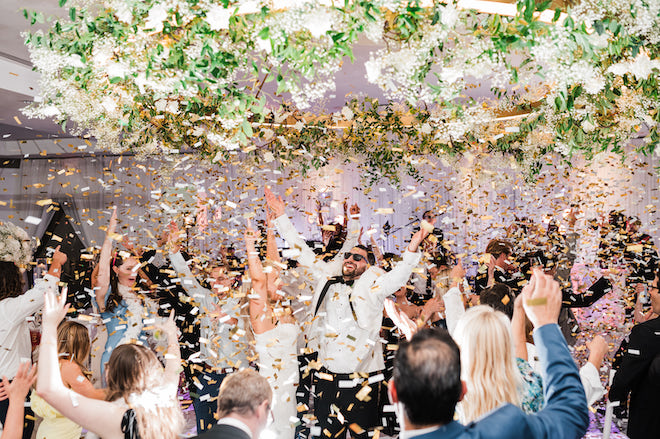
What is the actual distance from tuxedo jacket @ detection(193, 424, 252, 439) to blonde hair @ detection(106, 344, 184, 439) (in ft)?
1.46

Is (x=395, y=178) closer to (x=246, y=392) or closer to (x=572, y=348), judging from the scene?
(x=572, y=348)

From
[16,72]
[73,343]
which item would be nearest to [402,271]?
A: [73,343]

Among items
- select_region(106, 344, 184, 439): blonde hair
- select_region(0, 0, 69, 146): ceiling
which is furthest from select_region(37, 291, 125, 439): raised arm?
select_region(0, 0, 69, 146): ceiling

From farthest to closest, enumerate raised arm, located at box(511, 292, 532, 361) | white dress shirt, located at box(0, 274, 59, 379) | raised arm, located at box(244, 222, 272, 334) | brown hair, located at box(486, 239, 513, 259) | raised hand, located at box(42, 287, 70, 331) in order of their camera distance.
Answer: brown hair, located at box(486, 239, 513, 259) < white dress shirt, located at box(0, 274, 59, 379) < raised arm, located at box(244, 222, 272, 334) < raised arm, located at box(511, 292, 532, 361) < raised hand, located at box(42, 287, 70, 331)

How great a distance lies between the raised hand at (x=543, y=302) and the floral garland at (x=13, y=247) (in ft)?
13.5

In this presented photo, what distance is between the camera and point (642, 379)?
3.62 metres

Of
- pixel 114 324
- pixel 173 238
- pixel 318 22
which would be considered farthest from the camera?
pixel 114 324

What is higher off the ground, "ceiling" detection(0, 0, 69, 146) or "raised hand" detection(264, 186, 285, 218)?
"ceiling" detection(0, 0, 69, 146)

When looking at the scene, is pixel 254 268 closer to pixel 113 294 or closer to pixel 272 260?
pixel 272 260

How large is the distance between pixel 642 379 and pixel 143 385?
10.2 feet

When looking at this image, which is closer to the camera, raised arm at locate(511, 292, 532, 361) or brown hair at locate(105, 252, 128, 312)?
raised arm at locate(511, 292, 532, 361)

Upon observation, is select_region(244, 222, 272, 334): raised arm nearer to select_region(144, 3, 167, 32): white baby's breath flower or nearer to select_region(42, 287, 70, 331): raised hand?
select_region(42, 287, 70, 331): raised hand

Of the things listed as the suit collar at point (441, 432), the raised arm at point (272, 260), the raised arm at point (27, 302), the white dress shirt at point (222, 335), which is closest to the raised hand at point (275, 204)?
the raised arm at point (272, 260)

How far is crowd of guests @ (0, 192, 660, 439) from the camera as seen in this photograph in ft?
5.29
